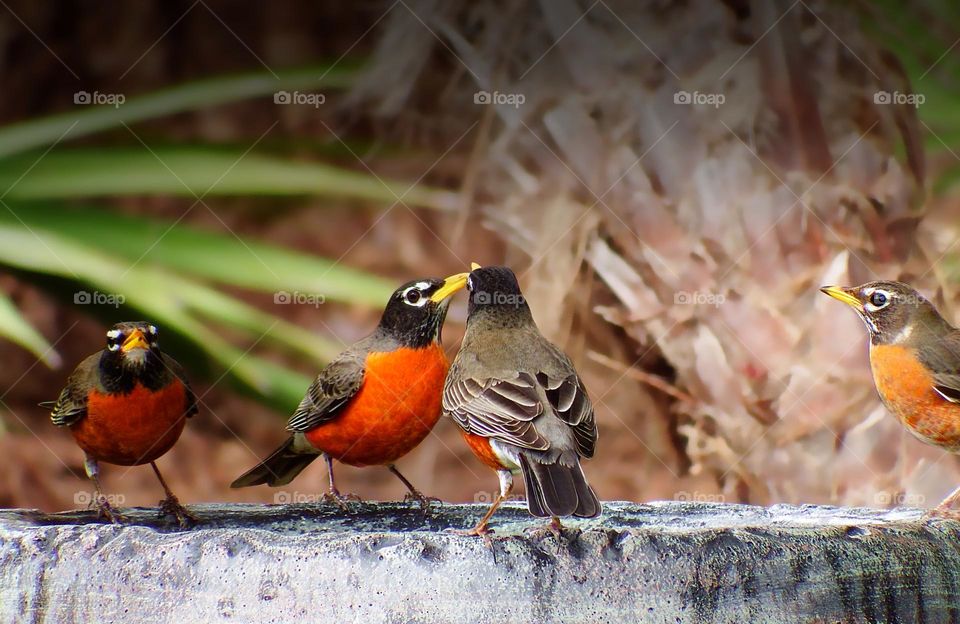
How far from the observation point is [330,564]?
82.5 inches

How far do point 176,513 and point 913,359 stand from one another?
2.23 meters

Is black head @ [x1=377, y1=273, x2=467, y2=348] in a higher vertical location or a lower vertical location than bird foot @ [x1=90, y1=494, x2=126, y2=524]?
higher

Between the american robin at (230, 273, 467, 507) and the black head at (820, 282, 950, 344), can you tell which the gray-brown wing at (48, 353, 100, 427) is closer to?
the american robin at (230, 273, 467, 507)

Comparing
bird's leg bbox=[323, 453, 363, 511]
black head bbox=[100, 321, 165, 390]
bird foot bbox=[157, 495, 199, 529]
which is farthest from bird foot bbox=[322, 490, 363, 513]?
black head bbox=[100, 321, 165, 390]

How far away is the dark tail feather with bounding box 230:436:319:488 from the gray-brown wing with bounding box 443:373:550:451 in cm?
88

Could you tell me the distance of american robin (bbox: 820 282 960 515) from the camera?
11.7 ft

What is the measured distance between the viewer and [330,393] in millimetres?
3551

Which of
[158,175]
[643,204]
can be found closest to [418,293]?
[643,204]

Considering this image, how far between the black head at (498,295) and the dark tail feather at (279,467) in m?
0.86

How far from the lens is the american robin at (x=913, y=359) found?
356 centimetres

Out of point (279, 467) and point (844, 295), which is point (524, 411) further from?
point (844, 295)

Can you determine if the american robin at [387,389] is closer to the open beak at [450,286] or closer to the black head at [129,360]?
the open beak at [450,286]

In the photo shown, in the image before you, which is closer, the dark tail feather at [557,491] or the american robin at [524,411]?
the dark tail feather at [557,491]

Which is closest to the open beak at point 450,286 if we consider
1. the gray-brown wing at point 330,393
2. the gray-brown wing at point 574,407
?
the gray-brown wing at point 330,393
